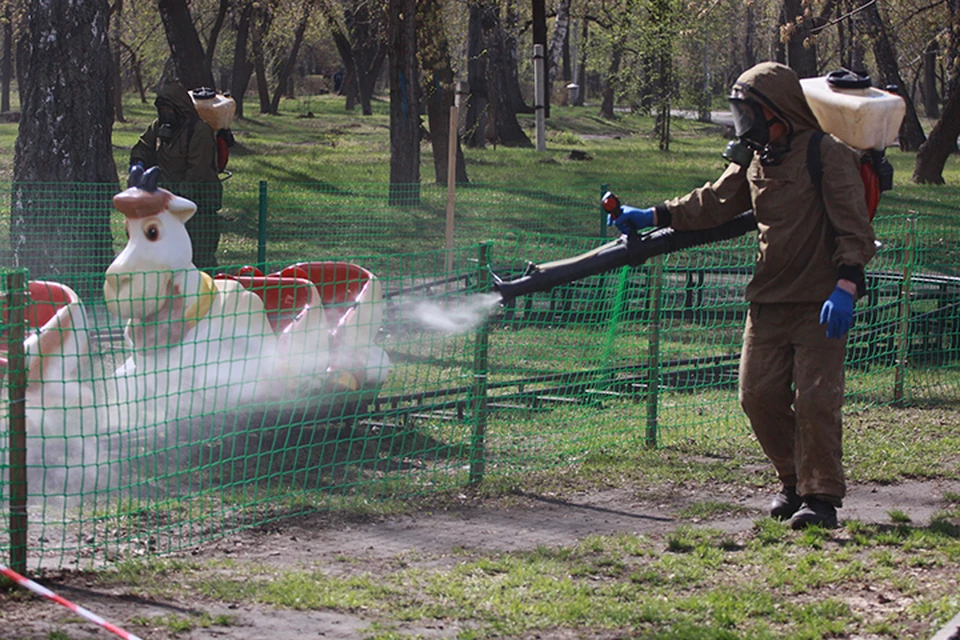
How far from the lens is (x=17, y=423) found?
15.1ft

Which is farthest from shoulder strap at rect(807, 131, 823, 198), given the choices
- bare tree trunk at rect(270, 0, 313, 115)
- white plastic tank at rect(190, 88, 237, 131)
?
bare tree trunk at rect(270, 0, 313, 115)

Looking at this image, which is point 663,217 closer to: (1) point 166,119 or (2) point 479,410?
(2) point 479,410

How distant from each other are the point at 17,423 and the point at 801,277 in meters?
3.39

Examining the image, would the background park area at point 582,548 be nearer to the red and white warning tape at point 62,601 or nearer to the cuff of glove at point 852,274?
the red and white warning tape at point 62,601

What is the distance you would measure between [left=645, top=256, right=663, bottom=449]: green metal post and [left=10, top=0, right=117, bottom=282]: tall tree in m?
6.25

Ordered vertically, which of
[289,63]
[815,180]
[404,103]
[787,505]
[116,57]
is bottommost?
[787,505]

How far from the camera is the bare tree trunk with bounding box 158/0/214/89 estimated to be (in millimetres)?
20438

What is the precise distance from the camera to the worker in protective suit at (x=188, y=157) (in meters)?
10.5

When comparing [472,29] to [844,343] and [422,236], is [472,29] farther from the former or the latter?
[844,343]

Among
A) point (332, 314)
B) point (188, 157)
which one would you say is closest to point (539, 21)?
point (188, 157)

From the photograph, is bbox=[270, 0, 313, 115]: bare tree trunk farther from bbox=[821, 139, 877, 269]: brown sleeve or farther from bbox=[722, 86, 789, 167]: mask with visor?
bbox=[821, 139, 877, 269]: brown sleeve

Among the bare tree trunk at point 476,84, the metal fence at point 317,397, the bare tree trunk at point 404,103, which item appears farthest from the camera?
the bare tree trunk at point 476,84

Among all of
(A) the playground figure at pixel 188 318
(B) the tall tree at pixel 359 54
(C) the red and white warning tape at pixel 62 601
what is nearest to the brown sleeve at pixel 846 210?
(A) the playground figure at pixel 188 318

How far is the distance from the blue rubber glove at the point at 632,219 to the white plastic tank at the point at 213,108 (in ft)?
19.0
